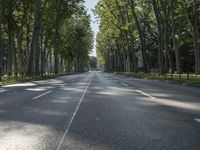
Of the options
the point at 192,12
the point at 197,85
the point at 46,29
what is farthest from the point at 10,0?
the point at 197,85

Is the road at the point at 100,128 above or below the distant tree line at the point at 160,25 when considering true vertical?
below

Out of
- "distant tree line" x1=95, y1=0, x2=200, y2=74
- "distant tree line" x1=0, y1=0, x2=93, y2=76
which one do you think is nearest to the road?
"distant tree line" x1=0, y1=0, x2=93, y2=76

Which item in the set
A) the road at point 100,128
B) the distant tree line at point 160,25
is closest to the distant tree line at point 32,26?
the distant tree line at point 160,25

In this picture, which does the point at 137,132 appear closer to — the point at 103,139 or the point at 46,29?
the point at 103,139

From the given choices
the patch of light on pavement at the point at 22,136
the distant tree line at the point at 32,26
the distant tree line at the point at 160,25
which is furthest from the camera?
the distant tree line at the point at 160,25

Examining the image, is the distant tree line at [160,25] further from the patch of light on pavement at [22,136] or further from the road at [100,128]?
the patch of light on pavement at [22,136]

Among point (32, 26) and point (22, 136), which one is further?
point (32, 26)

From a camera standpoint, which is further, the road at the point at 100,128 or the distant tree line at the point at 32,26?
the distant tree line at the point at 32,26

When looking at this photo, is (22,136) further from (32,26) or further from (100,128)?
(32,26)

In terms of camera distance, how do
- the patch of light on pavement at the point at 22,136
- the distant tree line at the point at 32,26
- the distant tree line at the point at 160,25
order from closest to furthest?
1. the patch of light on pavement at the point at 22,136
2. the distant tree line at the point at 32,26
3. the distant tree line at the point at 160,25

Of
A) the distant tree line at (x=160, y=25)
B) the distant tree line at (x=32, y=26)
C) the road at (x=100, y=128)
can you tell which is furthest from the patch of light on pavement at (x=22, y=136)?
the distant tree line at (x=160, y=25)

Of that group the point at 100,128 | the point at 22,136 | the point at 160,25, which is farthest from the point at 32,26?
the point at 22,136

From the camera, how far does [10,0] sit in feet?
149

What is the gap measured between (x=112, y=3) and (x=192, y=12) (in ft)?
55.0
